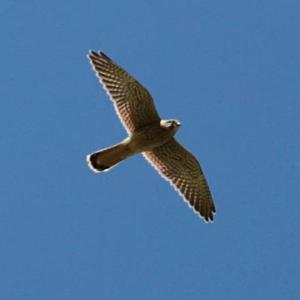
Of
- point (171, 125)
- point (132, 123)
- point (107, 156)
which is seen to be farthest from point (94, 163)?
point (171, 125)

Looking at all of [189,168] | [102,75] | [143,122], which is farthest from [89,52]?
[189,168]

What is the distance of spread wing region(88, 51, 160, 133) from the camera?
17.7 metres

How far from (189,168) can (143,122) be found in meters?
1.38

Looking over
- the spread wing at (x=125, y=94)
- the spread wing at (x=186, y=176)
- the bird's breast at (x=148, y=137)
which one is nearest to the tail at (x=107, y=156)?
the bird's breast at (x=148, y=137)

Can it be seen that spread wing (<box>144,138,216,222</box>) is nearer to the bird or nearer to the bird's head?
the bird

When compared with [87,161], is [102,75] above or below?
above

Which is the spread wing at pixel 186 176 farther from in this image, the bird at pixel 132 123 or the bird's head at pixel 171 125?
the bird's head at pixel 171 125

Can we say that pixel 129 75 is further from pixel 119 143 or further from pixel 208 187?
pixel 208 187

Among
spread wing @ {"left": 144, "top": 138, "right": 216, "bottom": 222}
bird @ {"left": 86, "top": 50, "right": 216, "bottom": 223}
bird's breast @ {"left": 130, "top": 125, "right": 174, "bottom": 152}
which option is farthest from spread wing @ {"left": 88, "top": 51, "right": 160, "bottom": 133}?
spread wing @ {"left": 144, "top": 138, "right": 216, "bottom": 222}

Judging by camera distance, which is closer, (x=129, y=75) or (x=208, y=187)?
(x=129, y=75)

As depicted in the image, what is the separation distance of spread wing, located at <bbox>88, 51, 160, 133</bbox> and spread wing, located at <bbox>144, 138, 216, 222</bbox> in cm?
78

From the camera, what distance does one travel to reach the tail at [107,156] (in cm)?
1764

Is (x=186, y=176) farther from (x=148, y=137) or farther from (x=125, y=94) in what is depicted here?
(x=125, y=94)

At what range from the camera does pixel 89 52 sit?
698 inches
